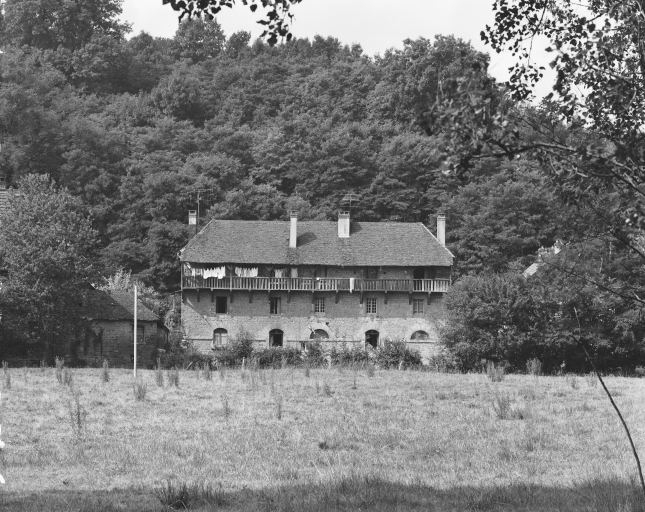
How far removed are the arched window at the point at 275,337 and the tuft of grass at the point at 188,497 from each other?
154 ft

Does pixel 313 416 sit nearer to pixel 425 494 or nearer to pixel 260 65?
pixel 425 494

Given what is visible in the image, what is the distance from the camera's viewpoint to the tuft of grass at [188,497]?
1229 centimetres

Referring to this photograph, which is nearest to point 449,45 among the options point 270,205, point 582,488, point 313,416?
point 270,205

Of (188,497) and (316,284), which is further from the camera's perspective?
(316,284)

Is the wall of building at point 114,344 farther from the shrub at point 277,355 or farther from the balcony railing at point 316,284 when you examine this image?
the balcony railing at point 316,284

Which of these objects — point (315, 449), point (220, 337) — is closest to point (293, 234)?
point (220, 337)

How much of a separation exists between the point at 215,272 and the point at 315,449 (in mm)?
42363

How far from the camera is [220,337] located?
59750mm

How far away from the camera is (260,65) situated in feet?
367

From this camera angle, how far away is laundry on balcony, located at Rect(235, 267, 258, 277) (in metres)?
Answer: 59.8

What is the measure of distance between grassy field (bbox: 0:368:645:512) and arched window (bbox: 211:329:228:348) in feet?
98.2

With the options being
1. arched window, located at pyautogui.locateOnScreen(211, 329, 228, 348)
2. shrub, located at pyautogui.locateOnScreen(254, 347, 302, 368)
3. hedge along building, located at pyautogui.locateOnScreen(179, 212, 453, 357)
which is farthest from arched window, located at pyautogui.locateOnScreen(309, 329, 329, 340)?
arched window, located at pyautogui.locateOnScreen(211, 329, 228, 348)

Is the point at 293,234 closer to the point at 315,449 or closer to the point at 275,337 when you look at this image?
the point at 275,337

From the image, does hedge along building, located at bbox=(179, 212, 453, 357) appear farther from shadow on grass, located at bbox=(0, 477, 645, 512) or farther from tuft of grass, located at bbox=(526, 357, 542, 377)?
shadow on grass, located at bbox=(0, 477, 645, 512)
